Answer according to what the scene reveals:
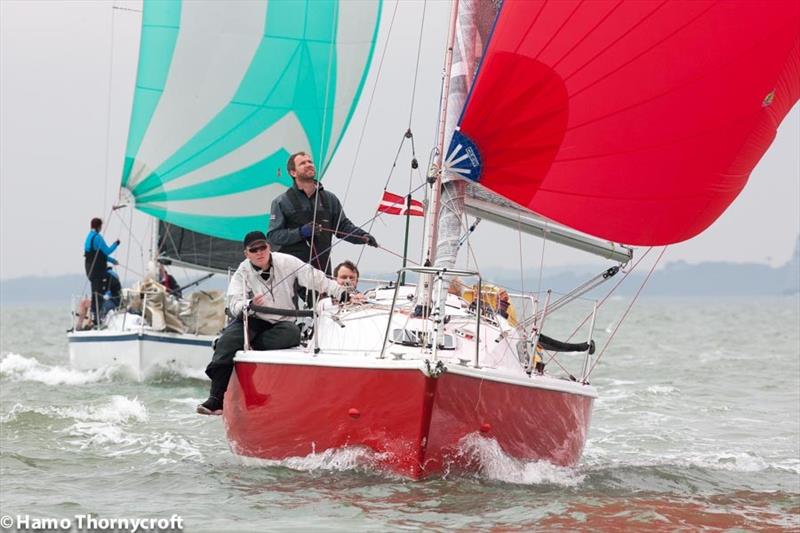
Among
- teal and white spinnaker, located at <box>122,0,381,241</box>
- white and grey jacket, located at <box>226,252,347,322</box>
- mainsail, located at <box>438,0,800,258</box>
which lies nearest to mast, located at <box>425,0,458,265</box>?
mainsail, located at <box>438,0,800,258</box>

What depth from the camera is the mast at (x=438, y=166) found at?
25.1ft

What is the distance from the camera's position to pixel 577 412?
26.9 ft

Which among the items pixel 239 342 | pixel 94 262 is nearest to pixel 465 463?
pixel 239 342

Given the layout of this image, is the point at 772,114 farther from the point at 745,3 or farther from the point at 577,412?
the point at 577,412

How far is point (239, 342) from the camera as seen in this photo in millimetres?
7922

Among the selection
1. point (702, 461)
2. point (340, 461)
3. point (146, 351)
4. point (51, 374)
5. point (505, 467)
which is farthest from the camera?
point (51, 374)

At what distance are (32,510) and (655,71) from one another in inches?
173

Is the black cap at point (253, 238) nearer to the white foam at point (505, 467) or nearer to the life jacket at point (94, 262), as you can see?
the white foam at point (505, 467)

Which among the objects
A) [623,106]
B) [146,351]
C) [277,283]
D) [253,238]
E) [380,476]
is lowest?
[146,351]

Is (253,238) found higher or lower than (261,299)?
higher

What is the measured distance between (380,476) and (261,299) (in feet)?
4.91

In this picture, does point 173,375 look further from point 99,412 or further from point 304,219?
point 304,219

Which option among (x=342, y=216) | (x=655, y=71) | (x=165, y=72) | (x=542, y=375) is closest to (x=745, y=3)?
(x=655, y=71)

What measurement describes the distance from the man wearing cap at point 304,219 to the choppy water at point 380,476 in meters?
1.61
